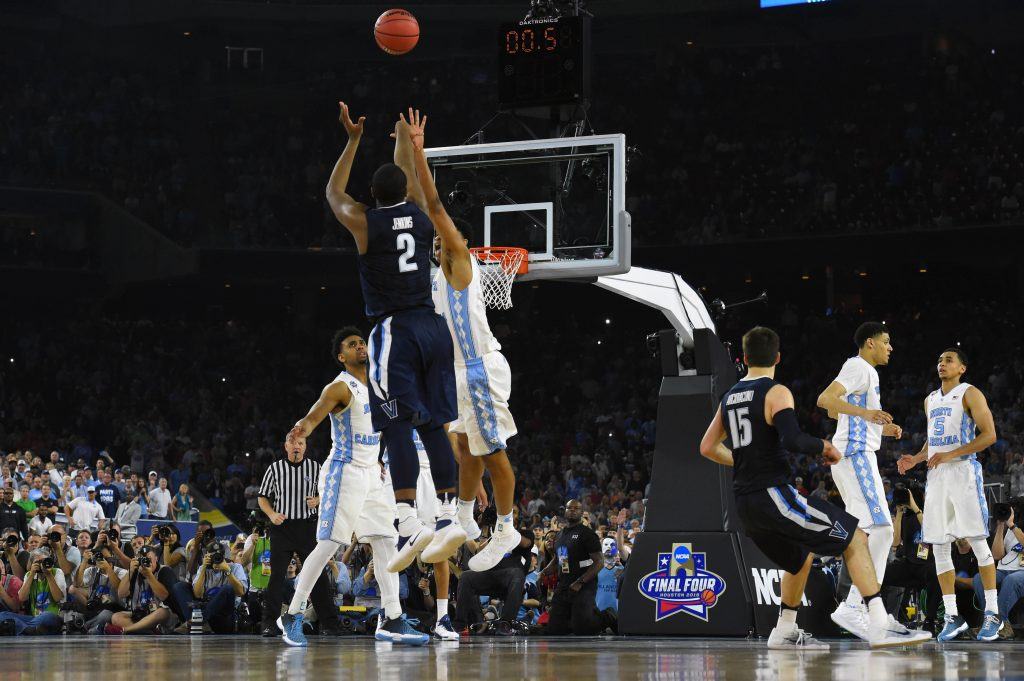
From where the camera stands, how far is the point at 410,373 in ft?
24.8

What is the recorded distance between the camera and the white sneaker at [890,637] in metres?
7.82

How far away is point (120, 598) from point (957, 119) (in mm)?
21790

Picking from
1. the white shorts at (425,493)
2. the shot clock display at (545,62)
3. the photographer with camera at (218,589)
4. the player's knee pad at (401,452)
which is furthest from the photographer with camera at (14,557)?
the player's knee pad at (401,452)

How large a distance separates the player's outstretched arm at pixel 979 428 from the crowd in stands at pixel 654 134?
1753 cm

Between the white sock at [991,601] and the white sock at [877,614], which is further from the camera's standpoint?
the white sock at [991,601]

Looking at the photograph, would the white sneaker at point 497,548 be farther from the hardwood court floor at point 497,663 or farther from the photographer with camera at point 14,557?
the photographer with camera at point 14,557

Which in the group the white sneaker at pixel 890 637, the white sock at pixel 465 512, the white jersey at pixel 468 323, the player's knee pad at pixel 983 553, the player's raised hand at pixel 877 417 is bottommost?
the white sneaker at pixel 890 637

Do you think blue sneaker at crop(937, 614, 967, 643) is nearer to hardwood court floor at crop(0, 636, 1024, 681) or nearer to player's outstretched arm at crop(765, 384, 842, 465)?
hardwood court floor at crop(0, 636, 1024, 681)

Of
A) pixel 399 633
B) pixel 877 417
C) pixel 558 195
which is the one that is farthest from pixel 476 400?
pixel 558 195

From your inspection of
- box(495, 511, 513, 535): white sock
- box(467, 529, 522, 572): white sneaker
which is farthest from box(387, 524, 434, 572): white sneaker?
box(495, 511, 513, 535): white sock

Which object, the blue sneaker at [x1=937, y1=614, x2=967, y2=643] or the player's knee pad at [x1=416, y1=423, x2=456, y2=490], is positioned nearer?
the player's knee pad at [x1=416, y1=423, x2=456, y2=490]

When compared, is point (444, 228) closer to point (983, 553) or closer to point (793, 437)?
point (793, 437)

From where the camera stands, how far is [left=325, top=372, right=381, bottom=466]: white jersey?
386 inches

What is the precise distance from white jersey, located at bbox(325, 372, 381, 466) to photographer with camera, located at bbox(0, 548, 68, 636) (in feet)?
20.2
